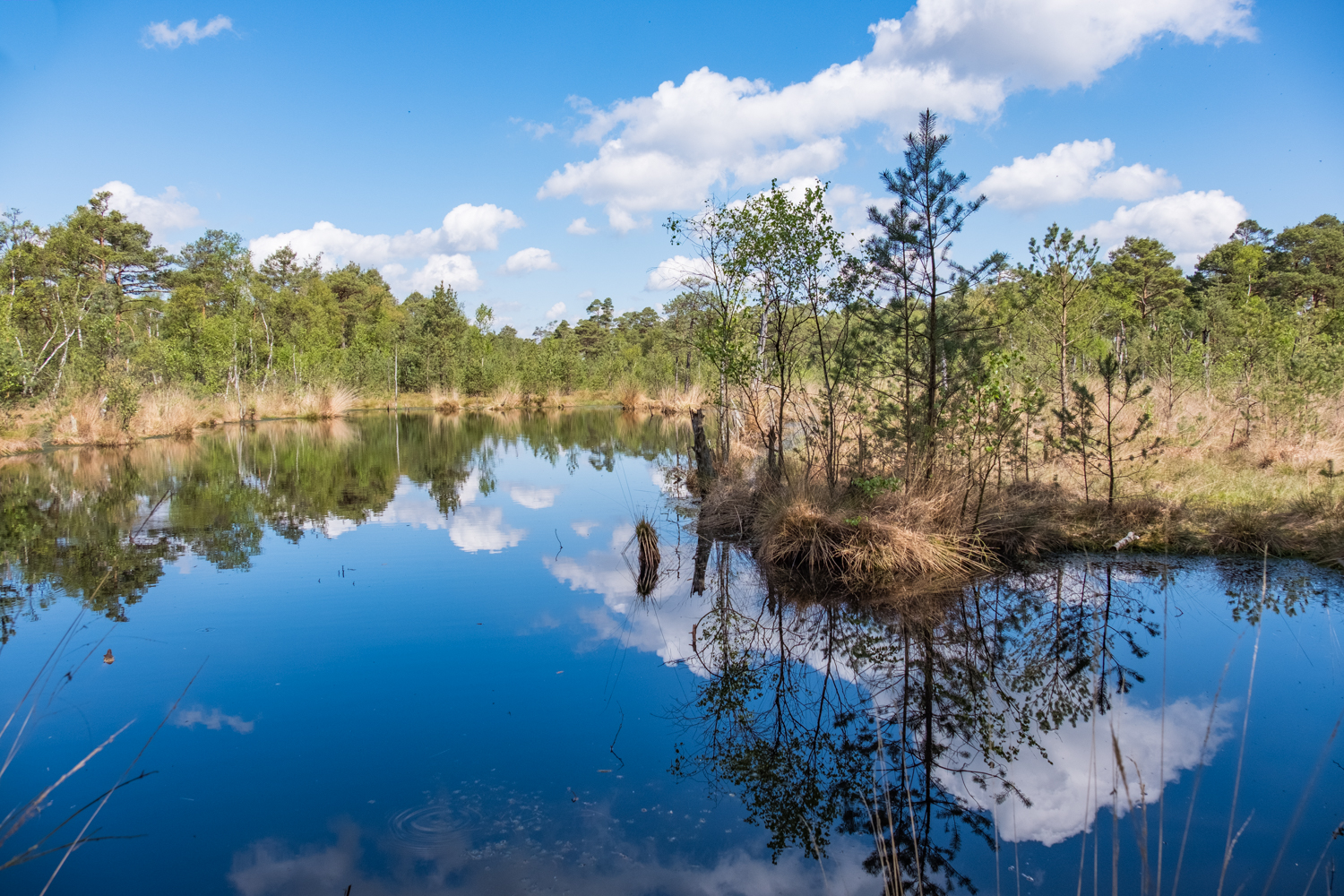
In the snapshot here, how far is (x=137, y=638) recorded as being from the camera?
248 inches

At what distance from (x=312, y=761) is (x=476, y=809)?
1186mm

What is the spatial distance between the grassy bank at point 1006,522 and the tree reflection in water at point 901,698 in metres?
0.59

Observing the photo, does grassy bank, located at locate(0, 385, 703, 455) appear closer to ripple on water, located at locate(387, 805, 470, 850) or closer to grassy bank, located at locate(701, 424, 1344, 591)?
grassy bank, located at locate(701, 424, 1344, 591)

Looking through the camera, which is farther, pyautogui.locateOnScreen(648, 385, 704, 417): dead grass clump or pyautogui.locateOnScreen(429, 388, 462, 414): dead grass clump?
pyautogui.locateOnScreen(429, 388, 462, 414): dead grass clump

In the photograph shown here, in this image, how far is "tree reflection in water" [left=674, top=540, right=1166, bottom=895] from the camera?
383 centimetres

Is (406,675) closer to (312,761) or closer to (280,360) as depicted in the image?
(312,761)

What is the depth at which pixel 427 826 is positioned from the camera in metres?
3.75

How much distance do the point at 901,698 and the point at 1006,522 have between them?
4455mm

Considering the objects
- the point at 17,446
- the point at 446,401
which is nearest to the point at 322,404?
the point at 446,401

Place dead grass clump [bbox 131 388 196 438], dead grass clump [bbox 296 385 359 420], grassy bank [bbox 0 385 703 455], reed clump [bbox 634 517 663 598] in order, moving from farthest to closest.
Answer: dead grass clump [bbox 296 385 359 420] → dead grass clump [bbox 131 388 196 438] → grassy bank [bbox 0 385 703 455] → reed clump [bbox 634 517 663 598]

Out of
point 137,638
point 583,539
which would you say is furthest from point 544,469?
point 137,638

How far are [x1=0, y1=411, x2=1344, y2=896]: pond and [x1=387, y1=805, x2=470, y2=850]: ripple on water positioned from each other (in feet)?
0.06

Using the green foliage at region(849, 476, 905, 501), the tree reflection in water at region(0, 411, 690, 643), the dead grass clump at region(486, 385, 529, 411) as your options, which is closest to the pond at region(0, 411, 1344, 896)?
the tree reflection in water at region(0, 411, 690, 643)

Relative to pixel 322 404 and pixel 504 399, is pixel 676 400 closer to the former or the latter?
pixel 504 399
